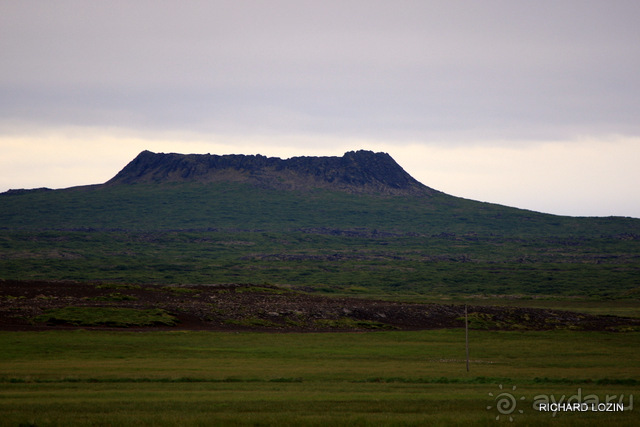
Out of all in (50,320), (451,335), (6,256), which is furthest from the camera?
(6,256)

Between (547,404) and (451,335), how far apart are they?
45.1 metres

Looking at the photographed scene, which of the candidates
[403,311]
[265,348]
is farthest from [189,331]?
[403,311]

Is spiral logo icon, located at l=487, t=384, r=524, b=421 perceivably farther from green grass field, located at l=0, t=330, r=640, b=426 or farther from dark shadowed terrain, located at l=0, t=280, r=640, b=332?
dark shadowed terrain, located at l=0, t=280, r=640, b=332

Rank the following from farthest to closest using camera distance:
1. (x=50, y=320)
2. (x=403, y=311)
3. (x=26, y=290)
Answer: (x=403, y=311)
(x=26, y=290)
(x=50, y=320)

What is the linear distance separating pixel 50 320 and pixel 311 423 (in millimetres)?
50544

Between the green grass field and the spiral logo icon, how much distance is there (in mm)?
201

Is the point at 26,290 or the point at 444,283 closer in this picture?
the point at 26,290

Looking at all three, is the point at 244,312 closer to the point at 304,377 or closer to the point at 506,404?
the point at 304,377

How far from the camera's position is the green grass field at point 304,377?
27.5m

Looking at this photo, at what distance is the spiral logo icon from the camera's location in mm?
28194

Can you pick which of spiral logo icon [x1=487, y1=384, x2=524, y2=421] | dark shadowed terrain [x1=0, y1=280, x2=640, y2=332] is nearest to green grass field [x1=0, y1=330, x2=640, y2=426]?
spiral logo icon [x1=487, y1=384, x2=524, y2=421]

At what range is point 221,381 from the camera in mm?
40406

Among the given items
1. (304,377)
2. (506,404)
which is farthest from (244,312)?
(506,404)

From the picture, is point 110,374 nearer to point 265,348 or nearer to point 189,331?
point 265,348
